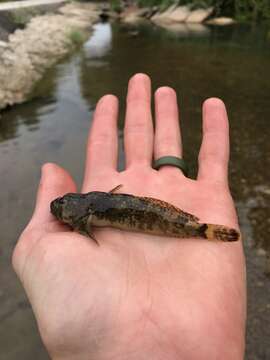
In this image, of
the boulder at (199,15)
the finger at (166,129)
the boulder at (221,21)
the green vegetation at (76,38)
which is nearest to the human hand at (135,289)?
the finger at (166,129)

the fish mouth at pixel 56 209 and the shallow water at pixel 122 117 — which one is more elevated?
the fish mouth at pixel 56 209

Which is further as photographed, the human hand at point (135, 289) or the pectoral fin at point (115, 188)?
the pectoral fin at point (115, 188)

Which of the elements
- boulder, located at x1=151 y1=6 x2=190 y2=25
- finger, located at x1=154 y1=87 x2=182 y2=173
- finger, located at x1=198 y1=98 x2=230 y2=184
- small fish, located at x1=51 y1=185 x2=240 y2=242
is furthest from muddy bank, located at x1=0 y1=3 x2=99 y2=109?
small fish, located at x1=51 y1=185 x2=240 y2=242

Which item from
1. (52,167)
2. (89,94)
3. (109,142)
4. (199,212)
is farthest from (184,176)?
(89,94)

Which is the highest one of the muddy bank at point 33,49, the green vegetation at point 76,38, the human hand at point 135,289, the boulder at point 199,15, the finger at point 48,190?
the finger at point 48,190

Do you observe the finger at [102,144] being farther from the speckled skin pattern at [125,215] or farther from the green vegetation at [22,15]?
the green vegetation at [22,15]

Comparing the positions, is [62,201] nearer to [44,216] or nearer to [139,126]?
[44,216]

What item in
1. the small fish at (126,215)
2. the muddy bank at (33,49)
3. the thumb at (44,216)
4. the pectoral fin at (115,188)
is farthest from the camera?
the muddy bank at (33,49)
